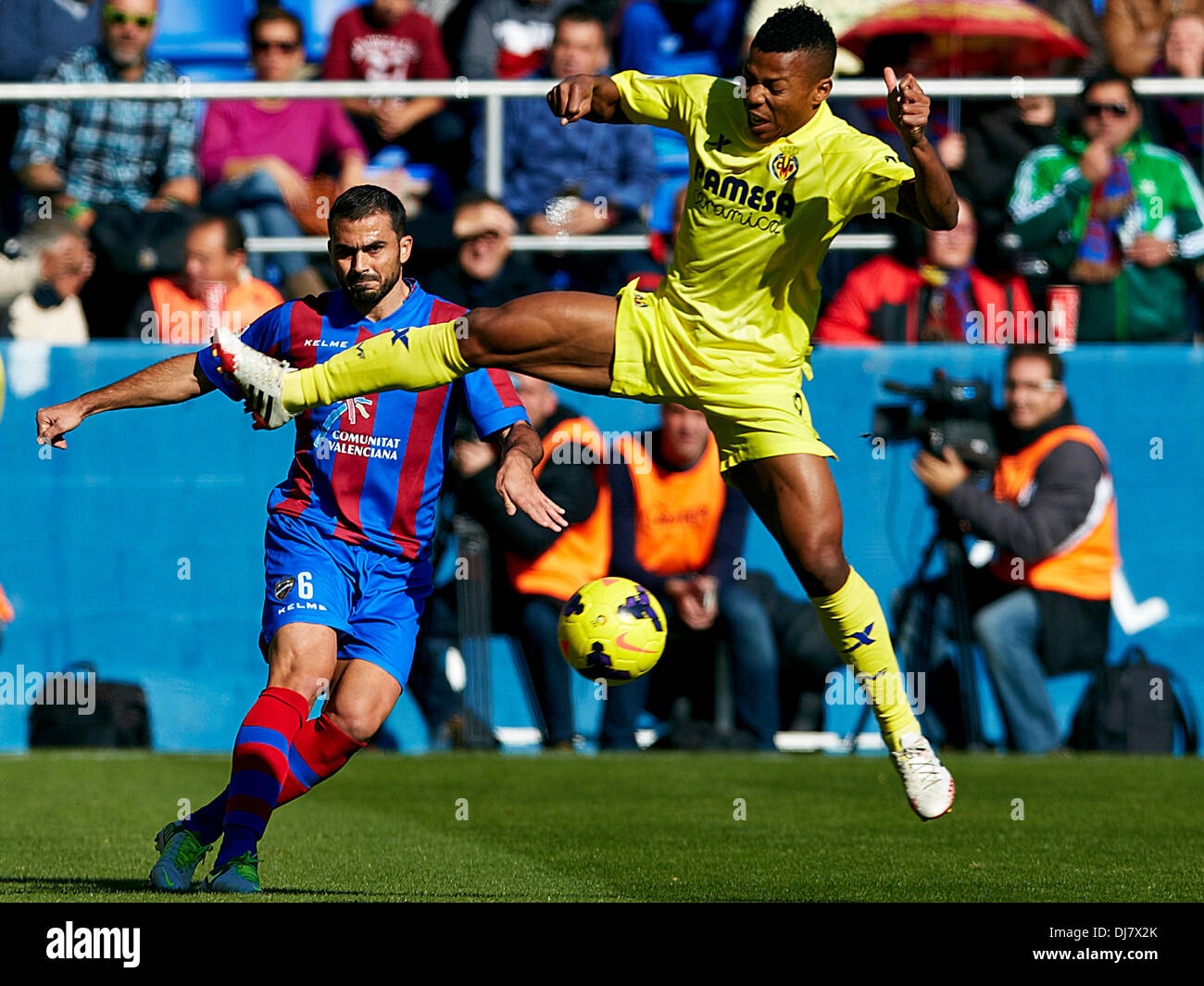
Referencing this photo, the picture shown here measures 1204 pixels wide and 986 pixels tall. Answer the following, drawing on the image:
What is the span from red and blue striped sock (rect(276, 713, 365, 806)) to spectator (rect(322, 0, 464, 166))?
8.09 metres

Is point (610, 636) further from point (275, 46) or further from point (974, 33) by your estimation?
point (275, 46)

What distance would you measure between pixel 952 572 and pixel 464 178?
15.5 feet

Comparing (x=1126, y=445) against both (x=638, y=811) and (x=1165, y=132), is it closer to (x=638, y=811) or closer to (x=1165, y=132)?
(x=1165, y=132)

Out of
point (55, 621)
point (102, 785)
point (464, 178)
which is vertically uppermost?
point (464, 178)

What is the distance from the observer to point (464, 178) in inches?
548

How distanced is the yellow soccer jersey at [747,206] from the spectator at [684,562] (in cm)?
505

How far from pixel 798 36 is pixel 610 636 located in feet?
7.40

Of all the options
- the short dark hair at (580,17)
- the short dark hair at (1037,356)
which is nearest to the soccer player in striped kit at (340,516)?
the short dark hair at (1037,356)

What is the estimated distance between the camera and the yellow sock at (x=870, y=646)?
6914mm

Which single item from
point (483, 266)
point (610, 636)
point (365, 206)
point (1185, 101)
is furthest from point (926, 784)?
point (1185, 101)

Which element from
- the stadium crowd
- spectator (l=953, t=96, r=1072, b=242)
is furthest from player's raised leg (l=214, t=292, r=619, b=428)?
spectator (l=953, t=96, r=1072, b=242)

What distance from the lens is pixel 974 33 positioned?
13.6 m

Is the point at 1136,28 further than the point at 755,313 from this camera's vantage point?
Yes
